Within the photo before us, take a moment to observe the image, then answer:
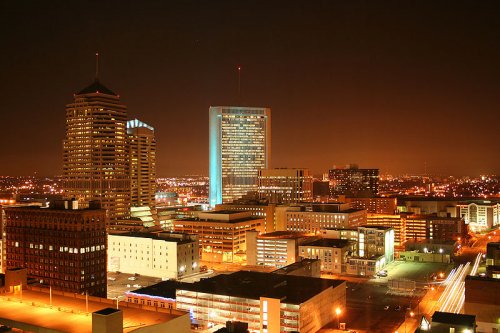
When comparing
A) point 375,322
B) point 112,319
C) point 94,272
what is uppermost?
point 112,319

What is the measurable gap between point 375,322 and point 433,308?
7.82m

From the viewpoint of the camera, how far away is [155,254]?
68.8 meters

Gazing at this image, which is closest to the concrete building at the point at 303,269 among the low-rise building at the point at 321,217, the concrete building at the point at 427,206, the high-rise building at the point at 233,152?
the low-rise building at the point at 321,217

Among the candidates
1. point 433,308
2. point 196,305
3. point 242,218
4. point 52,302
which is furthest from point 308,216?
Result: point 52,302

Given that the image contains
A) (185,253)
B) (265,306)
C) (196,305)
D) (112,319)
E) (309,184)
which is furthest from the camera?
(309,184)

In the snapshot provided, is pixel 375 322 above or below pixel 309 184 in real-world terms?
below

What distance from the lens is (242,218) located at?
87.8 m

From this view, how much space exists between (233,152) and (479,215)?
5829 centimetres

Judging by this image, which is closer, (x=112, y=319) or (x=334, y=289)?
(x=112, y=319)

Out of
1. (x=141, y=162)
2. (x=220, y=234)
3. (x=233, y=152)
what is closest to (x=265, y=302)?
(x=220, y=234)

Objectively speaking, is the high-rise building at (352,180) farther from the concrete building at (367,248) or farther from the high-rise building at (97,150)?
the concrete building at (367,248)

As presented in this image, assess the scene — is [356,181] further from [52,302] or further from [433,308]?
[52,302]

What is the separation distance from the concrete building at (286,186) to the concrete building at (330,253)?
Answer: 4971 cm

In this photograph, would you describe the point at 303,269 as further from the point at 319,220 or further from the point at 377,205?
the point at 377,205
